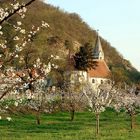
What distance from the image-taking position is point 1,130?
33.3 m

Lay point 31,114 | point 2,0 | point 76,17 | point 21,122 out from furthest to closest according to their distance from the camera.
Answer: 1. point 76,17
2. point 31,114
3. point 21,122
4. point 2,0

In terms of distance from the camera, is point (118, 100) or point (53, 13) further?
point (53, 13)

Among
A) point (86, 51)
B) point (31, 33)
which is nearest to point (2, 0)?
point (31, 33)

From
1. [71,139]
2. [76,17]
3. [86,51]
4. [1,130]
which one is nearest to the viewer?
[71,139]

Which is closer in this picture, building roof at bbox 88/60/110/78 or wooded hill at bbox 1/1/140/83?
building roof at bbox 88/60/110/78

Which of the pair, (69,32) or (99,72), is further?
(69,32)

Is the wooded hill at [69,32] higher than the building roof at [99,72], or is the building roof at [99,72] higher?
the wooded hill at [69,32]

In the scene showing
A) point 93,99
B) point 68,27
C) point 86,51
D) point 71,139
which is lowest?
point 71,139

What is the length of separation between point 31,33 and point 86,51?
80.1 metres

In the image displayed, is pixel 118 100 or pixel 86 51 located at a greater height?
pixel 86 51

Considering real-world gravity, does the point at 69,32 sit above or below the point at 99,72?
above

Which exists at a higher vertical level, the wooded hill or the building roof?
the wooded hill

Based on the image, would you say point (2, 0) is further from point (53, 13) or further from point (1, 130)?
point (53, 13)

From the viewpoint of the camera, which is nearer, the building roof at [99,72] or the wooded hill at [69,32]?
the building roof at [99,72]
